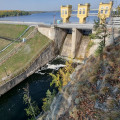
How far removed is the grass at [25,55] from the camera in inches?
1474

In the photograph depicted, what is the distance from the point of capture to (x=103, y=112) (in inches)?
440

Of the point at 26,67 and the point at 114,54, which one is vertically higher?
the point at 114,54

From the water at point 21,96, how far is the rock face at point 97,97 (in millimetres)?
14546

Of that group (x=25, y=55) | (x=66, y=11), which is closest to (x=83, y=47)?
(x=66, y=11)

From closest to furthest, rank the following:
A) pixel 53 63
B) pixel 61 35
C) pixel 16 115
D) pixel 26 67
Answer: pixel 16 115 < pixel 26 67 < pixel 53 63 < pixel 61 35

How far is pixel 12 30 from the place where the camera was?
58469 mm

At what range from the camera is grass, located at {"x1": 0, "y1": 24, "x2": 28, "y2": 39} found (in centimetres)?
5446

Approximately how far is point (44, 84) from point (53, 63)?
13981 mm

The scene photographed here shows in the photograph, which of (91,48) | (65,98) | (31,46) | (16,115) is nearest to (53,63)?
(31,46)

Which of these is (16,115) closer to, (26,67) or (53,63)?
(26,67)

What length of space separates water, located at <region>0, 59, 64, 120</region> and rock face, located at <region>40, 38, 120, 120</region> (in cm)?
1455

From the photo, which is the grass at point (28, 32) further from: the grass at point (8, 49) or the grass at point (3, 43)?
the grass at point (3, 43)

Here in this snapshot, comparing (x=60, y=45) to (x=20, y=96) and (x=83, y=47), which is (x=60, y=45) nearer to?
(x=83, y=47)

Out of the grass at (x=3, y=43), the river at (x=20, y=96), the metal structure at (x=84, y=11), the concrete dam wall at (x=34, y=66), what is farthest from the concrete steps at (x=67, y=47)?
the grass at (x=3, y=43)
